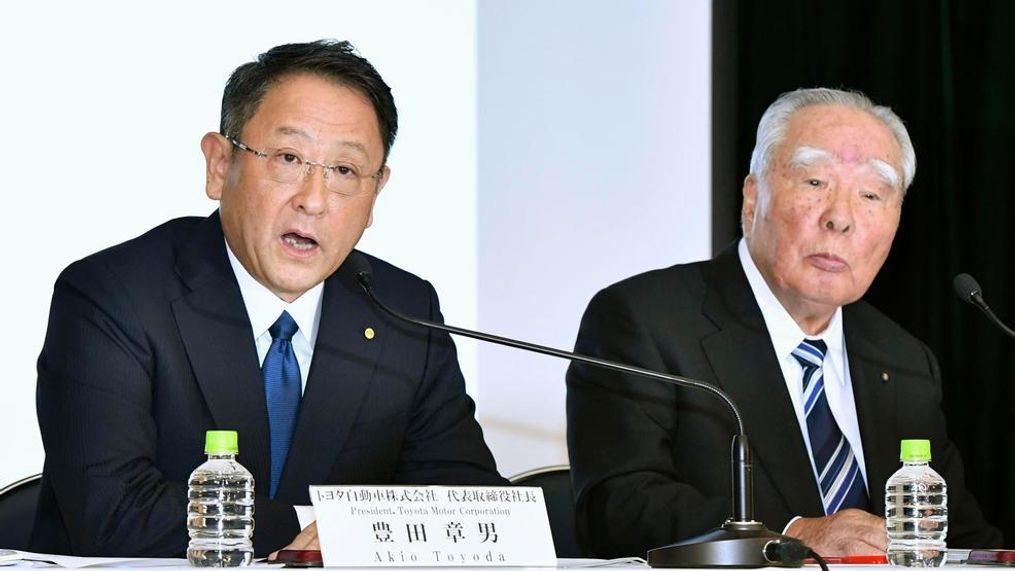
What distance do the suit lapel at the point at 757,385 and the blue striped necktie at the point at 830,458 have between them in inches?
1.8

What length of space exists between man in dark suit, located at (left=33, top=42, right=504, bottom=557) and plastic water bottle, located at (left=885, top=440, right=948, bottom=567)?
778 mm

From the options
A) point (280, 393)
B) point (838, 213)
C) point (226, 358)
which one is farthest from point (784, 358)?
point (226, 358)

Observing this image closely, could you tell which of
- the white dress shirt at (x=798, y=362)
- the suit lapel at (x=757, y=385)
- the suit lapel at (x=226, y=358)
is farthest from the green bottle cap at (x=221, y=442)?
the white dress shirt at (x=798, y=362)

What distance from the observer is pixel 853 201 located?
3.12 meters

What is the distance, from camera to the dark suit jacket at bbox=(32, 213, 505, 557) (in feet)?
8.19

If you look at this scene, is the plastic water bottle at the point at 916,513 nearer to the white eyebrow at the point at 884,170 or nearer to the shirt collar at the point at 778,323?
the shirt collar at the point at 778,323

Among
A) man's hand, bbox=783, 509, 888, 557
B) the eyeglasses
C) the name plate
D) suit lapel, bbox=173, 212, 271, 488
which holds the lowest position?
man's hand, bbox=783, 509, 888, 557

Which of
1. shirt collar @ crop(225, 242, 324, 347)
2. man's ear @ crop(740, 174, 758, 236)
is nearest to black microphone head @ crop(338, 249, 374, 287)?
shirt collar @ crop(225, 242, 324, 347)

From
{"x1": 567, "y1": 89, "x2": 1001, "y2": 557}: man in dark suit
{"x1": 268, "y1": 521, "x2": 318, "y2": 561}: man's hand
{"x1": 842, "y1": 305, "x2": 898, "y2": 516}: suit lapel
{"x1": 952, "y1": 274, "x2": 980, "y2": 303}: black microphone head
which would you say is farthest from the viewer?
{"x1": 842, "y1": 305, "x2": 898, "y2": 516}: suit lapel

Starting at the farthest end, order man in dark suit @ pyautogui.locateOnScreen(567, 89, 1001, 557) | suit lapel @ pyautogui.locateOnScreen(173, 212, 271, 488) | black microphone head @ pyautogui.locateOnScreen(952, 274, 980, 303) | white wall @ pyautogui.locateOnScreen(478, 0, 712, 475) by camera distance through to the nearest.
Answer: white wall @ pyautogui.locateOnScreen(478, 0, 712, 475) < man in dark suit @ pyautogui.locateOnScreen(567, 89, 1001, 557) < suit lapel @ pyautogui.locateOnScreen(173, 212, 271, 488) < black microphone head @ pyautogui.locateOnScreen(952, 274, 980, 303)

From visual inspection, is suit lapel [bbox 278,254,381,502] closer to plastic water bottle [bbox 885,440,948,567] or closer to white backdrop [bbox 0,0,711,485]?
white backdrop [bbox 0,0,711,485]

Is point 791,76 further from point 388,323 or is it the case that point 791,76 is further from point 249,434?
point 249,434

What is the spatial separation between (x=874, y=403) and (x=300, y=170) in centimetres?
127

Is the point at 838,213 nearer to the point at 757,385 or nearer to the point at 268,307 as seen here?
the point at 757,385
